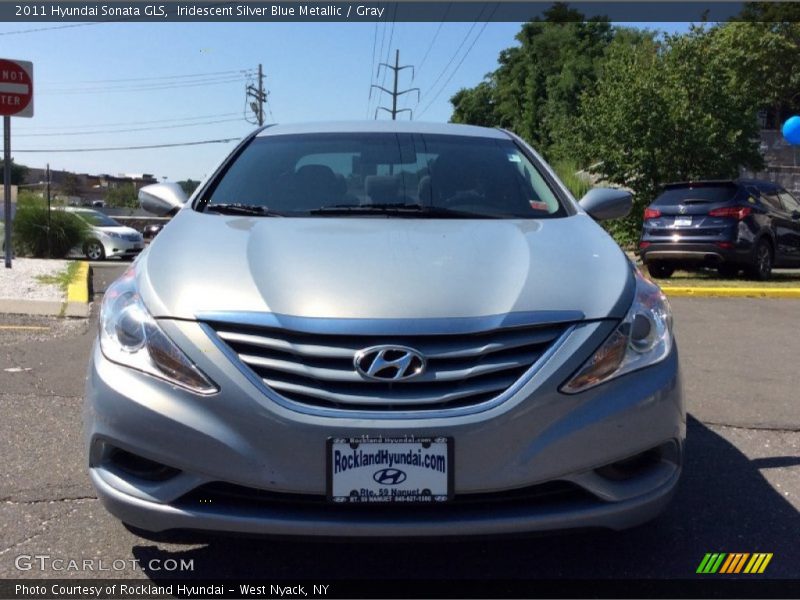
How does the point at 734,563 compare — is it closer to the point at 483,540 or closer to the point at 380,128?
the point at 483,540

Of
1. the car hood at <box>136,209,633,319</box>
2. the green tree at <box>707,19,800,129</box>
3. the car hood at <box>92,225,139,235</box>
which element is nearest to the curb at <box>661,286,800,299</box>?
the car hood at <box>136,209,633,319</box>

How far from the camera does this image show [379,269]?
8.63ft

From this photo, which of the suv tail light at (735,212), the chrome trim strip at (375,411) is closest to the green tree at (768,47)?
the suv tail light at (735,212)

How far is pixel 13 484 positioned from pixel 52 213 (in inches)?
529

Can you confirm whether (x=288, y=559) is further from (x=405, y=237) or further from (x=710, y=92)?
(x=710, y=92)

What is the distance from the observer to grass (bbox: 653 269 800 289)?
10.6 metres

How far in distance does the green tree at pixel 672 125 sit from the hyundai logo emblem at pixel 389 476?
14.0 meters

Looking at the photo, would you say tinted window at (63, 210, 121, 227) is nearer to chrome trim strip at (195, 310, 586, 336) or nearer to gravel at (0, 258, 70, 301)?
gravel at (0, 258, 70, 301)

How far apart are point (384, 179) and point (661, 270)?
387 inches

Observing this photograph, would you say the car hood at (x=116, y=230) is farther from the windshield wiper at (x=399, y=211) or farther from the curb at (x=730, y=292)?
the windshield wiper at (x=399, y=211)

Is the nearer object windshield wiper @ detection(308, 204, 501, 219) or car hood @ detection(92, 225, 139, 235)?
windshield wiper @ detection(308, 204, 501, 219)

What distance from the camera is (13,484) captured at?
3.43 m

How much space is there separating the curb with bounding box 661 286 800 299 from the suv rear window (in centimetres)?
198

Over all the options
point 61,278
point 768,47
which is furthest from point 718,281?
point 768,47
